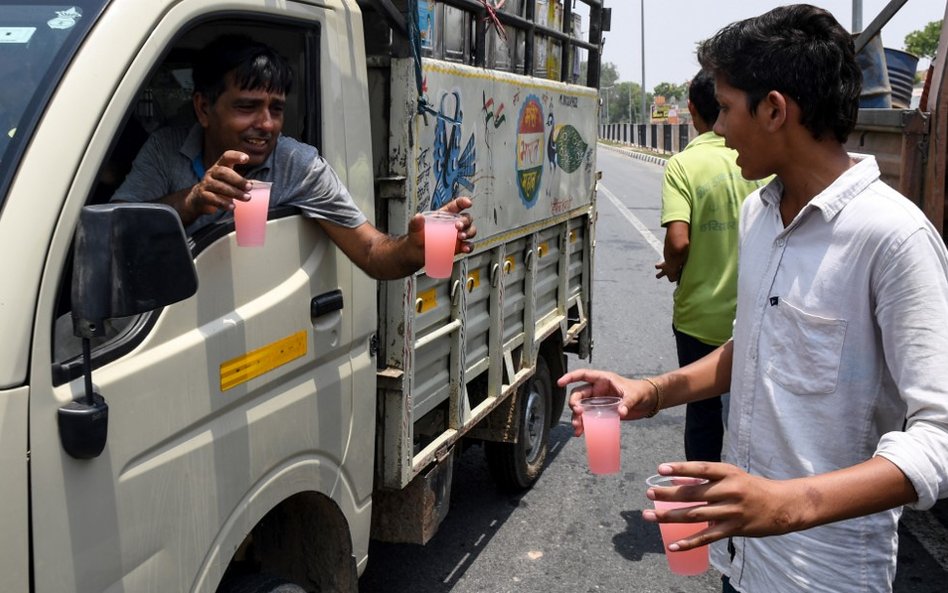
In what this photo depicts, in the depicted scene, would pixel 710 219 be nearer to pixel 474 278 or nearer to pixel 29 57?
pixel 474 278

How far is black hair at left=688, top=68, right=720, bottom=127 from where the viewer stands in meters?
4.32

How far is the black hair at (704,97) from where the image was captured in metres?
4.32

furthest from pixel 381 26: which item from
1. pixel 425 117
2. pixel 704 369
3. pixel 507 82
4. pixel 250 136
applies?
pixel 704 369

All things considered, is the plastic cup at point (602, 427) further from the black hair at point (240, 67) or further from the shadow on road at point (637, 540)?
the shadow on road at point (637, 540)

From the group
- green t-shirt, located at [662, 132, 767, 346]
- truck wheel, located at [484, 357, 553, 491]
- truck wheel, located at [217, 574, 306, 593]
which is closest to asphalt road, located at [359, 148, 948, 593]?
truck wheel, located at [484, 357, 553, 491]

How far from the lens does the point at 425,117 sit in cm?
331

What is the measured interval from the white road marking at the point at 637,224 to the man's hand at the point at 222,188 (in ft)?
30.2

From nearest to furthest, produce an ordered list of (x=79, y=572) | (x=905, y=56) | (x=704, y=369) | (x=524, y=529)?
(x=79, y=572) < (x=704, y=369) < (x=524, y=529) < (x=905, y=56)

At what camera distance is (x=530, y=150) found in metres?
4.57

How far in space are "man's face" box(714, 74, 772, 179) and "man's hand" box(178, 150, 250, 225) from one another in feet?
3.47

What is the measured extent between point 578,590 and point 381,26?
252cm

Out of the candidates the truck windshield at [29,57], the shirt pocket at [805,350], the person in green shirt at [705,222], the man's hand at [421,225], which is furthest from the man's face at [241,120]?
the person in green shirt at [705,222]

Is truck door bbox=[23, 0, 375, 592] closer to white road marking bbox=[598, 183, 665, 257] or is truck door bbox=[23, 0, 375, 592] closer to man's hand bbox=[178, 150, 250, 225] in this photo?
man's hand bbox=[178, 150, 250, 225]

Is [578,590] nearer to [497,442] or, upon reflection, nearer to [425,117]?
[497,442]
